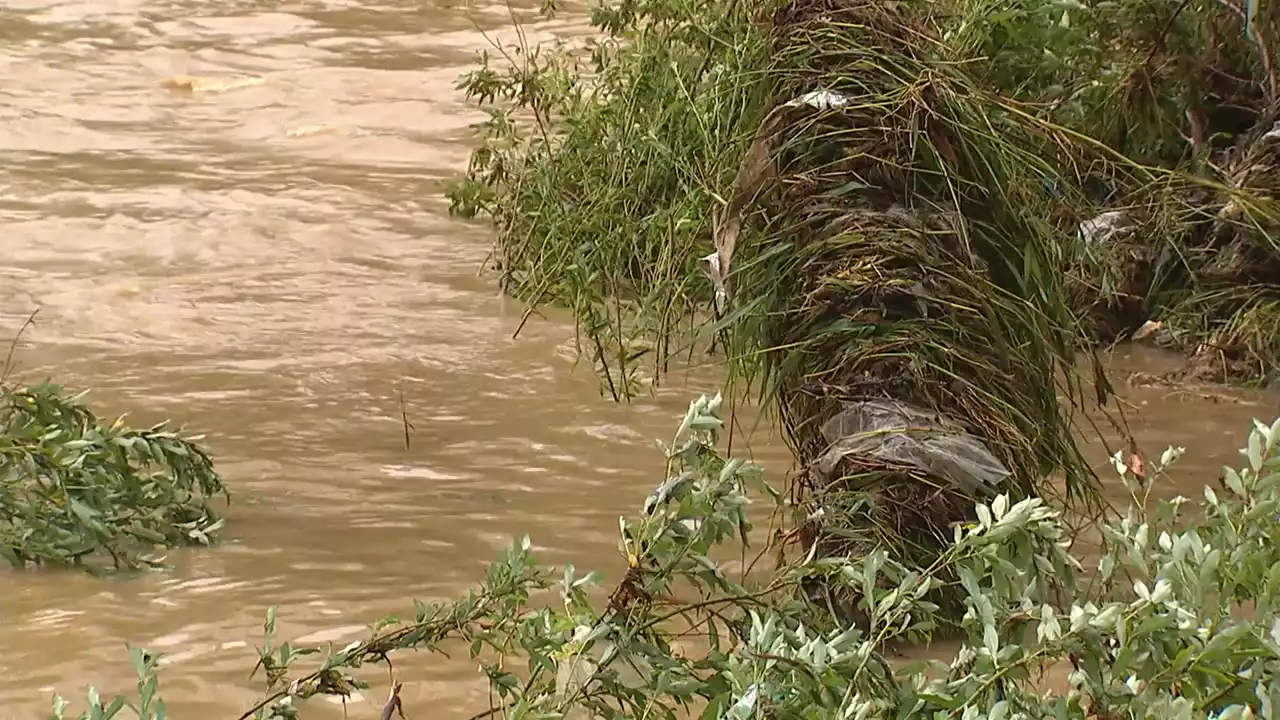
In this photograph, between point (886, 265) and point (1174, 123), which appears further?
point (1174, 123)

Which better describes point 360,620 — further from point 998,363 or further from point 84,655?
point 998,363

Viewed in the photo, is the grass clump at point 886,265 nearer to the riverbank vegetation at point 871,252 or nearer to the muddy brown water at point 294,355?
the riverbank vegetation at point 871,252

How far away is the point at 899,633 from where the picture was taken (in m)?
2.22

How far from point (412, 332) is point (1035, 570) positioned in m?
3.59

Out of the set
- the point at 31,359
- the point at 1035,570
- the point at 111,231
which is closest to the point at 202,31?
the point at 111,231

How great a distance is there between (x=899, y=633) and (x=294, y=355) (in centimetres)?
348

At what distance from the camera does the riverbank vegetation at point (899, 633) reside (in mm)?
1973

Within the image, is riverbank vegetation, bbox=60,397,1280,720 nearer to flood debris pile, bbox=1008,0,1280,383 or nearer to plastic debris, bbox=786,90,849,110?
plastic debris, bbox=786,90,849,110

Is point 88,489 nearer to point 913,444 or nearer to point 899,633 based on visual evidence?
point 913,444

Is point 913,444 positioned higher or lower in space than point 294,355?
higher

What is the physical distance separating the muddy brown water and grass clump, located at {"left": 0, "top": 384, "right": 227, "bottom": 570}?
8 centimetres

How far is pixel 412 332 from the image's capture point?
562cm

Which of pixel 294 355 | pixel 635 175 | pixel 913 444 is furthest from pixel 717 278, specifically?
pixel 294 355

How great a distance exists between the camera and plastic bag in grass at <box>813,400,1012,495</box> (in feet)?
10.3
